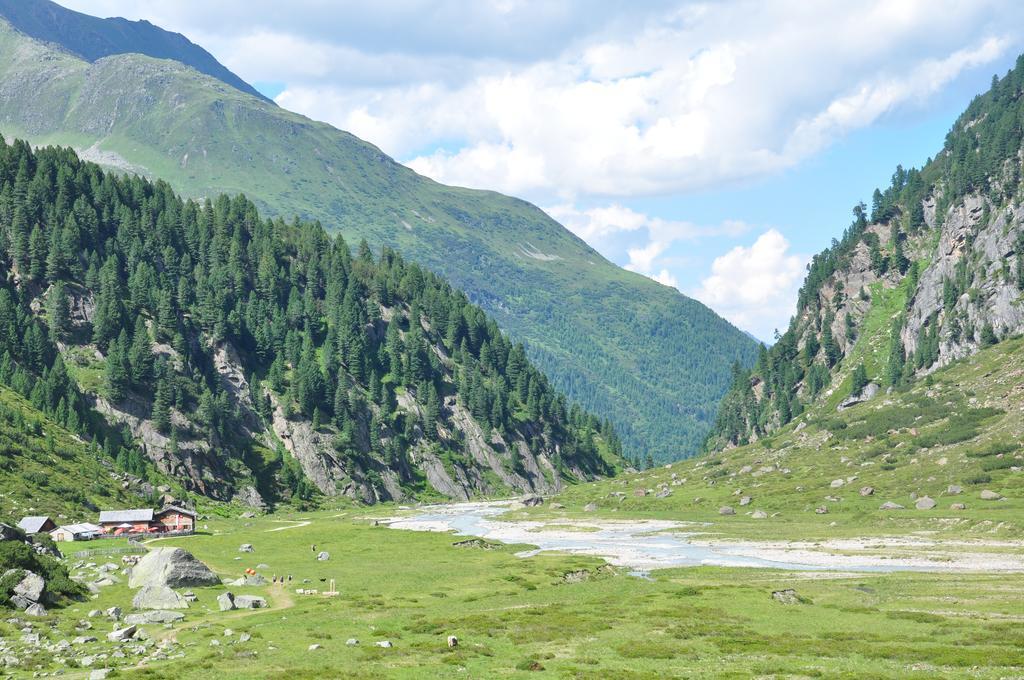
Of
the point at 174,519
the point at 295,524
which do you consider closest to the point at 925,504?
the point at 295,524

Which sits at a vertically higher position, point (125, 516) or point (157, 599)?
point (125, 516)

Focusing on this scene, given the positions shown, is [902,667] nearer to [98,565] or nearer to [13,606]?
[13,606]

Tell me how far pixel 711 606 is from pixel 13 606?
58478mm

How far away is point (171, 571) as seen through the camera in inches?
3556

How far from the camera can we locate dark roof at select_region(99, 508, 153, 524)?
474ft

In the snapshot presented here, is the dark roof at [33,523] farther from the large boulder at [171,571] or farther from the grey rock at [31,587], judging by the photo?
the grey rock at [31,587]

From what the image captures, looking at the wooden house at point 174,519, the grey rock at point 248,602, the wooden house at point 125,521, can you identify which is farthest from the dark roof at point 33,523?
the grey rock at point 248,602

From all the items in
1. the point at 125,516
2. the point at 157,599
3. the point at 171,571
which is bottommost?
the point at 157,599

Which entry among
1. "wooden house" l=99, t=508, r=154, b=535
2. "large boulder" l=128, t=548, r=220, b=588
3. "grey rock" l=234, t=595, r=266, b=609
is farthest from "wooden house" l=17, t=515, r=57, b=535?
"grey rock" l=234, t=595, r=266, b=609

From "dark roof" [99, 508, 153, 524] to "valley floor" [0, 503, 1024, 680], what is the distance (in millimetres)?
33552

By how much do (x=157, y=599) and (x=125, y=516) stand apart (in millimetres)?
72393

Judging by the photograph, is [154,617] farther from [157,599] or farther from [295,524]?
[295,524]

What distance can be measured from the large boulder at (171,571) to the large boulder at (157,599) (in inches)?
265

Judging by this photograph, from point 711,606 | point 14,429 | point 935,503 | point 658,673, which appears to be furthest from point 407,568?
point 935,503
